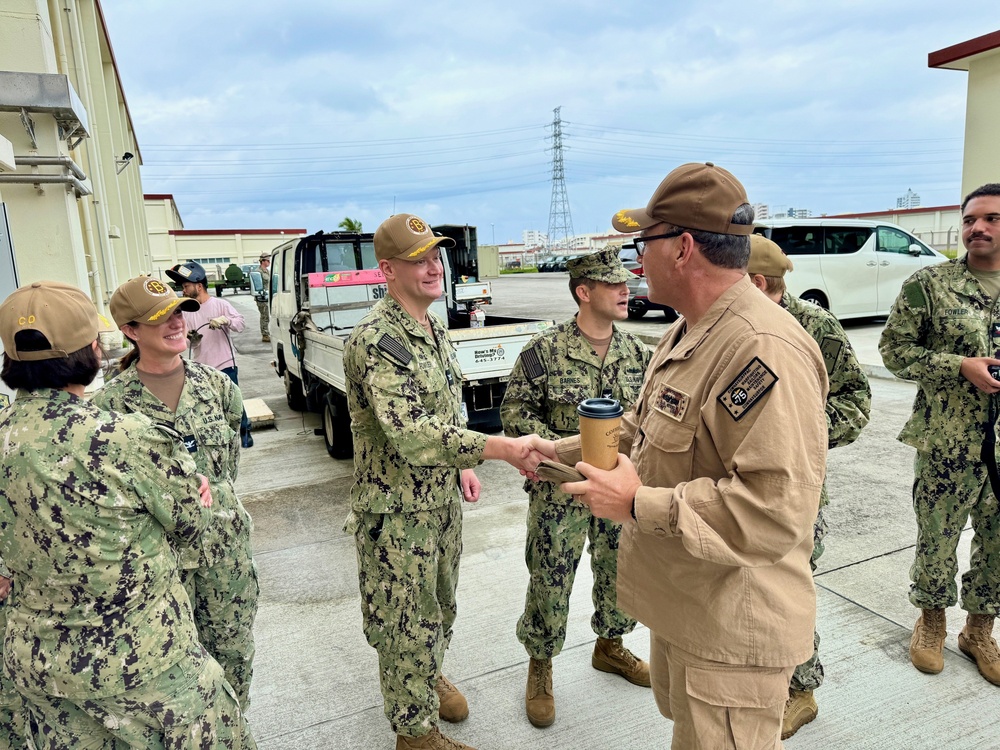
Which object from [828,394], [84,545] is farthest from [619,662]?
[84,545]

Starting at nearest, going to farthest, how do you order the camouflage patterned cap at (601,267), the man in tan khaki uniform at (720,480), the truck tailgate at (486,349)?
the man in tan khaki uniform at (720,480), the camouflage patterned cap at (601,267), the truck tailgate at (486,349)

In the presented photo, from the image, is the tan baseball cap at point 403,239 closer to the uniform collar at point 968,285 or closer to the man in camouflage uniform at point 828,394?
the man in camouflage uniform at point 828,394

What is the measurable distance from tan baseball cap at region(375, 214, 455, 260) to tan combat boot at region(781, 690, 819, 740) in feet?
7.17

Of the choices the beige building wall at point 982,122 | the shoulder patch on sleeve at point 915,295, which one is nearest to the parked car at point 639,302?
the beige building wall at point 982,122

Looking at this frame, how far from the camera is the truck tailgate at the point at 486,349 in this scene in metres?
Answer: 6.00

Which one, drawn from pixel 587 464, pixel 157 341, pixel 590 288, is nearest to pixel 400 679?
pixel 587 464

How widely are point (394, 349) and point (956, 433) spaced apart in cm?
242

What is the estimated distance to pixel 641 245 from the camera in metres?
1.66

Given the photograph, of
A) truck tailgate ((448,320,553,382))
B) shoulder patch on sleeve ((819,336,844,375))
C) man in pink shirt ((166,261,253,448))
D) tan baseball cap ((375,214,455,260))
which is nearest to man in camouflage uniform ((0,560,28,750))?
tan baseball cap ((375,214,455,260))

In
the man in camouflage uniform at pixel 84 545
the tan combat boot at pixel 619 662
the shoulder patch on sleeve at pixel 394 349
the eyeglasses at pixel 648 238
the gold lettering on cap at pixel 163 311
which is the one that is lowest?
the tan combat boot at pixel 619 662

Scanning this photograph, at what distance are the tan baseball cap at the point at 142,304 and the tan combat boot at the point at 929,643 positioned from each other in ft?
11.3

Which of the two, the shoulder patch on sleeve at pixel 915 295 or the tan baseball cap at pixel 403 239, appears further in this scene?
the shoulder patch on sleeve at pixel 915 295

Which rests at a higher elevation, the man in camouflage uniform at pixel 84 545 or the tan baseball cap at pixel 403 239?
the tan baseball cap at pixel 403 239

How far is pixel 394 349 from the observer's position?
2250mm
